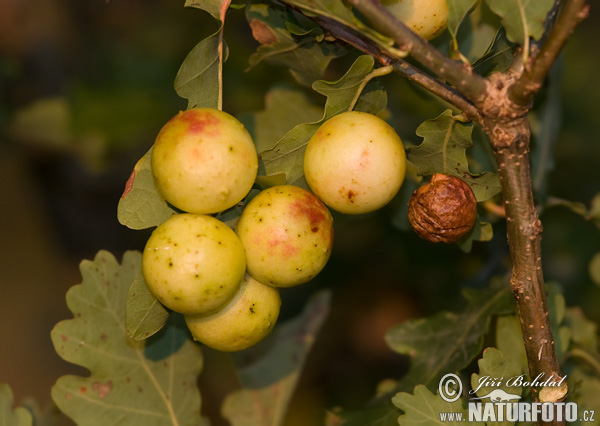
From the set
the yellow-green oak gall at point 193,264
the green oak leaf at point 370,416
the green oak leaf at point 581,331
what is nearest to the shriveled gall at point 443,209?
the yellow-green oak gall at point 193,264

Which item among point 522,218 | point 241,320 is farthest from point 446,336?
point 241,320

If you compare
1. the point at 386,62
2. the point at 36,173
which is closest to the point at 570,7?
the point at 386,62

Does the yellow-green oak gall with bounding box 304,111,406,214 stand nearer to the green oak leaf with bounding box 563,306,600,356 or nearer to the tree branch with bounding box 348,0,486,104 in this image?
the tree branch with bounding box 348,0,486,104

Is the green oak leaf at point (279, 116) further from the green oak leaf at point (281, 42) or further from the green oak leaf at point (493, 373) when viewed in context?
the green oak leaf at point (493, 373)

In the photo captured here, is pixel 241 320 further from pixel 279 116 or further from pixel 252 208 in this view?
pixel 279 116

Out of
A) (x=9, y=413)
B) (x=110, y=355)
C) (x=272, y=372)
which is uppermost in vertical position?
(x=110, y=355)

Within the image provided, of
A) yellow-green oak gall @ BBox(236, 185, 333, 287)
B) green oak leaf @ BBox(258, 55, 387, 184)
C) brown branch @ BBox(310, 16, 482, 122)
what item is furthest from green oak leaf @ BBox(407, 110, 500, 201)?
yellow-green oak gall @ BBox(236, 185, 333, 287)
